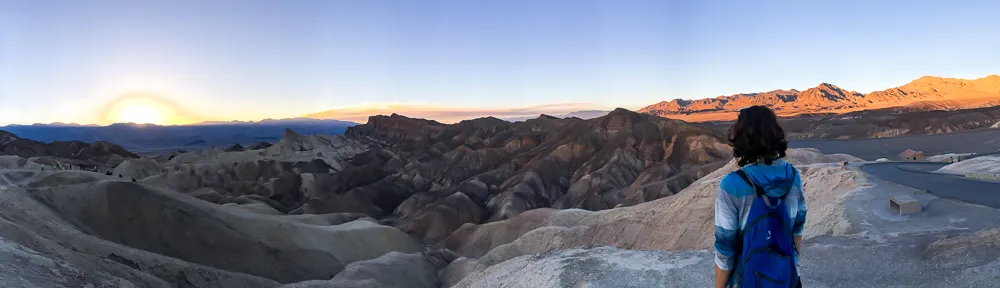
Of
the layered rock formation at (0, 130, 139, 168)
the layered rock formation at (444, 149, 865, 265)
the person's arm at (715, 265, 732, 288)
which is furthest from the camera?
the layered rock formation at (0, 130, 139, 168)

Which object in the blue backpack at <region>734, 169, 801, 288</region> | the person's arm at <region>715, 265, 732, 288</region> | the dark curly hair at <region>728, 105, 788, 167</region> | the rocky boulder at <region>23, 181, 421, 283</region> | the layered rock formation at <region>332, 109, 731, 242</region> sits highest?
the dark curly hair at <region>728, 105, 788, 167</region>

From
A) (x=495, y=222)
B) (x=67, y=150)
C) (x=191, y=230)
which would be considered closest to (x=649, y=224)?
(x=495, y=222)

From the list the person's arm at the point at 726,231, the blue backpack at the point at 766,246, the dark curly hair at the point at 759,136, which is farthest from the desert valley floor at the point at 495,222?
the dark curly hair at the point at 759,136

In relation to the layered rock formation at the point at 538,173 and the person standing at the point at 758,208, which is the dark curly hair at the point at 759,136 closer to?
the person standing at the point at 758,208

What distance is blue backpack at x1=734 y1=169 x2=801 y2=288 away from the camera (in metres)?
2.74

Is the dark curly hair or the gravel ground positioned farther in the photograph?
the gravel ground

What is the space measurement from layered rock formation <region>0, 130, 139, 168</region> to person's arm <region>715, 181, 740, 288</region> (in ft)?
331

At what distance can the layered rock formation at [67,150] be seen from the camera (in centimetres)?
8544

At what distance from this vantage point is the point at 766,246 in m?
2.77

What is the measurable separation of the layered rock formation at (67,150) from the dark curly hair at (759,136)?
101 m

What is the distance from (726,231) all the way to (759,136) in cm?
55

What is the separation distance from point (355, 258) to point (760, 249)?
32158mm

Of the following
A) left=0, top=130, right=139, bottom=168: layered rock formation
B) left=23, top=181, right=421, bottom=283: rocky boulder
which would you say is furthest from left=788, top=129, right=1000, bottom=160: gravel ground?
left=0, top=130, right=139, bottom=168: layered rock formation

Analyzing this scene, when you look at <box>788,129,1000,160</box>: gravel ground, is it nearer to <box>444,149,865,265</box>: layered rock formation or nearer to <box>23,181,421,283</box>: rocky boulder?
<box>444,149,865,265</box>: layered rock formation
